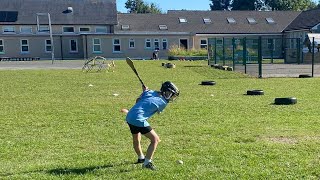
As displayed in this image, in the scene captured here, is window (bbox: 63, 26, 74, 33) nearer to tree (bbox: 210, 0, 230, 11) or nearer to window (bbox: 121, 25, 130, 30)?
window (bbox: 121, 25, 130, 30)

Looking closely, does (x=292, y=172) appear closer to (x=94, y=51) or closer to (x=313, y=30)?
(x=313, y=30)

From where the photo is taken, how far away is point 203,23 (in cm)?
5634

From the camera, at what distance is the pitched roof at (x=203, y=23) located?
179 ft

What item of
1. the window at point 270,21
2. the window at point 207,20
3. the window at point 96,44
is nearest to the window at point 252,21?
the window at point 270,21

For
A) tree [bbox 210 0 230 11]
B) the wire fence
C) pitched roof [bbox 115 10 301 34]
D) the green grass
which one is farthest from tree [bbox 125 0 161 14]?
the green grass

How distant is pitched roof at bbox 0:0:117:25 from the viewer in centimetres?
5272

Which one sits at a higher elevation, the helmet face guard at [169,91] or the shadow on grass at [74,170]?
the helmet face guard at [169,91]

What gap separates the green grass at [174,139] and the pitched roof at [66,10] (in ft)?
136

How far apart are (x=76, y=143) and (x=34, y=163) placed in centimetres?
124

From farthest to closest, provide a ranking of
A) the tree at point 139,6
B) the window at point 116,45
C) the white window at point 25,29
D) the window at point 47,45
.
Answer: the tree at point 139,6 < the window at point 116,45 < the window at point 47,45 < the white window at point 25,29

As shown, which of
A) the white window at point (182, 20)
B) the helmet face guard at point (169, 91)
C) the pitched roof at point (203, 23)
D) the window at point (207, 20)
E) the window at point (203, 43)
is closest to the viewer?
the helmet face guard at point (169, 91)

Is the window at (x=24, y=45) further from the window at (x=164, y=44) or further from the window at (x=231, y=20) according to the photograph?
the window at (x=231, y=20)

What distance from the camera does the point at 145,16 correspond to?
5669cm

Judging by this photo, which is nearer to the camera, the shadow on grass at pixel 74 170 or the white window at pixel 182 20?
the shadow on grass at pixel 74 170
